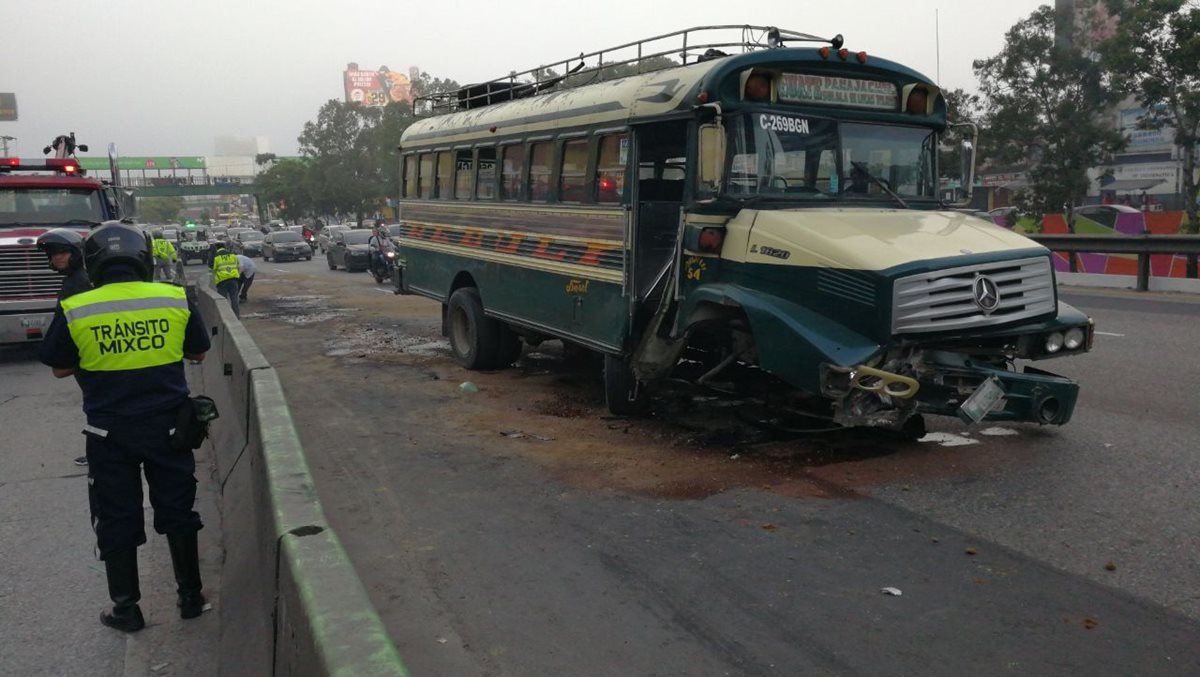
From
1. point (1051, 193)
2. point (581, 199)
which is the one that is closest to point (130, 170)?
point (1051, 193)

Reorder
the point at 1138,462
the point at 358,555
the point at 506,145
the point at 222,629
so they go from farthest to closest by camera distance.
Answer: the point at 506,145 < the point at 1138,462 < the point at 358,555 < the point at 222,629

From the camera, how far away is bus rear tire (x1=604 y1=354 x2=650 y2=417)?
847 centimetres

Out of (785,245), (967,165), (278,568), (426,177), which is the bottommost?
(278,568)

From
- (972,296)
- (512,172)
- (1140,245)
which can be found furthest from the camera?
(1140,245)

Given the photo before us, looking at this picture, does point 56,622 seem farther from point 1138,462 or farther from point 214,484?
point 1138,462

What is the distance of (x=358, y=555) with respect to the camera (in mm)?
5465

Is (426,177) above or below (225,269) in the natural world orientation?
above

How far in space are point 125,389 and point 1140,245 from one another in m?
17.8

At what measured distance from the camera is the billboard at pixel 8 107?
72406 mm

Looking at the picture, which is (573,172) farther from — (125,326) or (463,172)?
(125,326)

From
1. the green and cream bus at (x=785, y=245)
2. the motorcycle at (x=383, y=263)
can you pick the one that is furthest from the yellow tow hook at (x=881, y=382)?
the motorcycle at (x=383, y=263)

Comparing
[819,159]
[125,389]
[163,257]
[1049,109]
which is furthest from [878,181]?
[1049,109]

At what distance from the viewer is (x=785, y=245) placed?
21.7 ft

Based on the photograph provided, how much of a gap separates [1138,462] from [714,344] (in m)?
3.10
